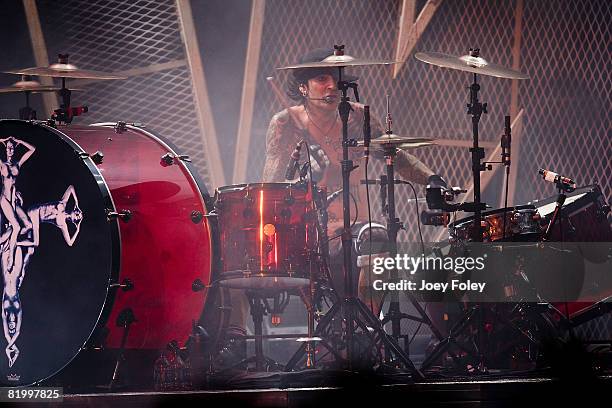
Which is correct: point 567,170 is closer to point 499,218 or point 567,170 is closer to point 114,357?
point 499,218

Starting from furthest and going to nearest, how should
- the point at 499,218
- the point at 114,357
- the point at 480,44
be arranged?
the point at 480,44
the point at 499,218
the point at 114,357

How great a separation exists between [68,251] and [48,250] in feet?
0.37

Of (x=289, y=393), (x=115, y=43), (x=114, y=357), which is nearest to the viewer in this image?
(x=289, y=393)

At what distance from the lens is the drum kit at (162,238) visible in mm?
5113

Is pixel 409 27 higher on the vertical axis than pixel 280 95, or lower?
higher

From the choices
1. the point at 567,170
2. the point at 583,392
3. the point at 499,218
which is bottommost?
the point at 583,392

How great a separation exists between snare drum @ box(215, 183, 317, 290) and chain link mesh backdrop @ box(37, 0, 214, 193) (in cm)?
162

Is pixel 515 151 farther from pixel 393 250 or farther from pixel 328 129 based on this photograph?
pixel 393 250

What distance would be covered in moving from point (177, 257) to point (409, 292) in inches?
67.5

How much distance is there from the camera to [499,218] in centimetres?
635

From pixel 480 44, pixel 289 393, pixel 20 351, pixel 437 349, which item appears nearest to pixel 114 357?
pixel 20 351

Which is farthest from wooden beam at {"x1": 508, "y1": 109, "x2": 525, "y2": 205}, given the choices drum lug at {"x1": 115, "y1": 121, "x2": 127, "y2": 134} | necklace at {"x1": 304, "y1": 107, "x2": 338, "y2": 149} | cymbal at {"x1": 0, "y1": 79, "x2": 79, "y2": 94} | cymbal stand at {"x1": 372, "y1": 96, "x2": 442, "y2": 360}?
cymbal at {"x1": 0, "y1": 79, "x2": 79, "y2": 94}

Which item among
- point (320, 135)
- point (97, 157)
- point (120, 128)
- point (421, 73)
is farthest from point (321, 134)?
point (97, 157)

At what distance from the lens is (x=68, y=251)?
5.12 metres
